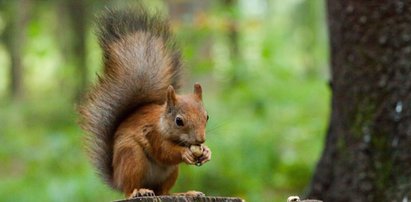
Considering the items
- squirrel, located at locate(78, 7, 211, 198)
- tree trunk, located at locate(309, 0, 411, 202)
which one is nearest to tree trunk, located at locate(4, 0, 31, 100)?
tree trunk, located at locate(309, 0, 411, 202)

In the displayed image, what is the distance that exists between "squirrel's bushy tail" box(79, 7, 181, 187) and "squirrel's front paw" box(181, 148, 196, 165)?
361mm

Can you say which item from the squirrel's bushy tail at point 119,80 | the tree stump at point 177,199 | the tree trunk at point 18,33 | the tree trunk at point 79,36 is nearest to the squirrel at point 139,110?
the squirrel's bushy tail at point 119,80

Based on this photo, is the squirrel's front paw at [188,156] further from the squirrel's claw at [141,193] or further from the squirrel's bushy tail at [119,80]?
the squirrel's bushy tail at [119,80]

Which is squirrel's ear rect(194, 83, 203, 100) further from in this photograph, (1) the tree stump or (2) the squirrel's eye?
(1) the tree stump

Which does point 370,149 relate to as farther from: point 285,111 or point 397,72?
point 285,111

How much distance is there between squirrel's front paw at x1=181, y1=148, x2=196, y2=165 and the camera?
92.3 inches

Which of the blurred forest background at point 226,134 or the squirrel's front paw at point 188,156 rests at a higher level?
the blurred forest background at point 226,134

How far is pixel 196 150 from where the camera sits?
92.9 inches

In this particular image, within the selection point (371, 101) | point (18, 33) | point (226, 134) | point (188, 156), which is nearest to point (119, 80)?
point (188, 156)

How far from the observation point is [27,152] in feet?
22.3

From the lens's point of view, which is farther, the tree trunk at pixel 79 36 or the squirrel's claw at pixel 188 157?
the tree trunk at pixel 79 36

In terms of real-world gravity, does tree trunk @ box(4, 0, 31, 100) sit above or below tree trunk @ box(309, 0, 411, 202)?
above

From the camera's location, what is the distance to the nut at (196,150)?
2337 mm

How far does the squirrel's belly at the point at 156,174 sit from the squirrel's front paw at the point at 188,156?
16 centimetres
